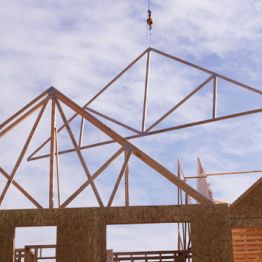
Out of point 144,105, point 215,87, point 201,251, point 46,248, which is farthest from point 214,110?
point 46,248

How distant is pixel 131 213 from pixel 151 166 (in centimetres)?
160

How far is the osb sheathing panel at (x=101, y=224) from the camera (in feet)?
64.7

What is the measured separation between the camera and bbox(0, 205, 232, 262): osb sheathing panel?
19.7 meters

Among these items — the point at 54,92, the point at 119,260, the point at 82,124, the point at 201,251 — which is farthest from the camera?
the point at 119,260

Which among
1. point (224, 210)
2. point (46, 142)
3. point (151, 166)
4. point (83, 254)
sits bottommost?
point (83, 254)

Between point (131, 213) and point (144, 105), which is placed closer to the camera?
point (131, 213)

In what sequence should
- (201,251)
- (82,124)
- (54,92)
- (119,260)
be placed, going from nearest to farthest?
(201,251), (54,92), (82,124), (119,260)

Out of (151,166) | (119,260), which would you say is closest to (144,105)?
(151,166)

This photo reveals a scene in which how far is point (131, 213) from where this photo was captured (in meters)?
20.3

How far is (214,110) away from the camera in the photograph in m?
23.9

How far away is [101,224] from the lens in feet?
66.0

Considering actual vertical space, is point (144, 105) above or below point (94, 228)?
above

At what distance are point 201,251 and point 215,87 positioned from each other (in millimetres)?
6905

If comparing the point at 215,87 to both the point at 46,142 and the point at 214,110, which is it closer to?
the point at 214,110
